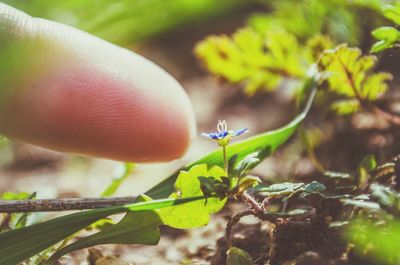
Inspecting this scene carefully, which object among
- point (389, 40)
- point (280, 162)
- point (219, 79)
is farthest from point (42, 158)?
point (389, 40)

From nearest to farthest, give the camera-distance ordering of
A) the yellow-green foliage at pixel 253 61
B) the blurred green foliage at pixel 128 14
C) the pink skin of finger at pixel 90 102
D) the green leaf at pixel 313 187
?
the green leaf at pixel 313 187 → the pink skin of finger at pixel 90 102 → the yellow-green foliage at pixel 253 61 → the blurred green foliage at pixel 128 14

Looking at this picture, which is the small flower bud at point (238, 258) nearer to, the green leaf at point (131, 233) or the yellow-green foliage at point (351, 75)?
the green leaf at point (131, 233)

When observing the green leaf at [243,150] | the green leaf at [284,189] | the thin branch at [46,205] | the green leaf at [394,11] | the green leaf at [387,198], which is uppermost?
the green leaf at [394,11]

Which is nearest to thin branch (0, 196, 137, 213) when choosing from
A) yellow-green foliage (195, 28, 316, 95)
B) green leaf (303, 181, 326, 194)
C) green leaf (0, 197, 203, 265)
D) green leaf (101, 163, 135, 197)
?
green leaf (0, 197, 203, 265)

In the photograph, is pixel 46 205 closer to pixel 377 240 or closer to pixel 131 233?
pixel 131 233

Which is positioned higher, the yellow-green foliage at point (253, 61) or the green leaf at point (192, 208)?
the yellow-green foliage at point (253, 61)

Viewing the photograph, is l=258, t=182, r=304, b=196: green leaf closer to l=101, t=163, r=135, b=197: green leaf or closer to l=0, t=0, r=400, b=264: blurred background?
l=0, t=0, r=400, b=264: blurred background

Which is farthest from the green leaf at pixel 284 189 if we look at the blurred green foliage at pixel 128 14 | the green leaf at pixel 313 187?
the blurred green foliage at pixel 128 14
